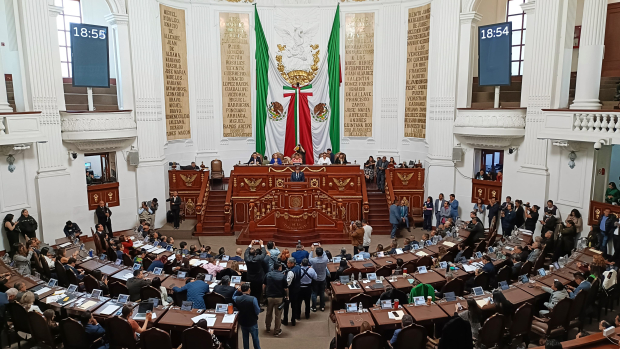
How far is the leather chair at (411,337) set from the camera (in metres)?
6.97

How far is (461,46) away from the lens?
16.8 m

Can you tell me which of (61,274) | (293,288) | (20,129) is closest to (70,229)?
(20,129)

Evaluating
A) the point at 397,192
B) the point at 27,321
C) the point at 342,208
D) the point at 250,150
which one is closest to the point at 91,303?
the point at 27,321

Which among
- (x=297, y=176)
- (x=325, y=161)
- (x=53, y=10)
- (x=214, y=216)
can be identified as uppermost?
(x=53, y=10)

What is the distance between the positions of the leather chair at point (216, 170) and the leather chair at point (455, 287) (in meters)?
12.3

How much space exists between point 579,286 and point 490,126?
810 cm

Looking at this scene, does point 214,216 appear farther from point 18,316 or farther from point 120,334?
point 120,334

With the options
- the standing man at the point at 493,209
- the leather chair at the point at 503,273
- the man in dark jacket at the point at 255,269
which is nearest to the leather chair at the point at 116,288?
the man in dark jacket at the point at 255,269

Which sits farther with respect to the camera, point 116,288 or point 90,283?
point 90,283

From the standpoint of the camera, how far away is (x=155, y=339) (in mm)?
7094

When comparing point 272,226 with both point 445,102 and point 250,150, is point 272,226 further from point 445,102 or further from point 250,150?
point 445,102

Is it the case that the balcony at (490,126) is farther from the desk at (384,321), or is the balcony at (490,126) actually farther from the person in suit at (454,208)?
the desk at (384,321)

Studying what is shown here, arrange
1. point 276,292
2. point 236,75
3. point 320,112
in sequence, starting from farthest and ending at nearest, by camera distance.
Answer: point 320,112
point 236,75
point 276,292

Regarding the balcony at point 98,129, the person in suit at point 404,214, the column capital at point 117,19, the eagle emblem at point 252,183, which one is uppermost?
the column capital at point 117,19
